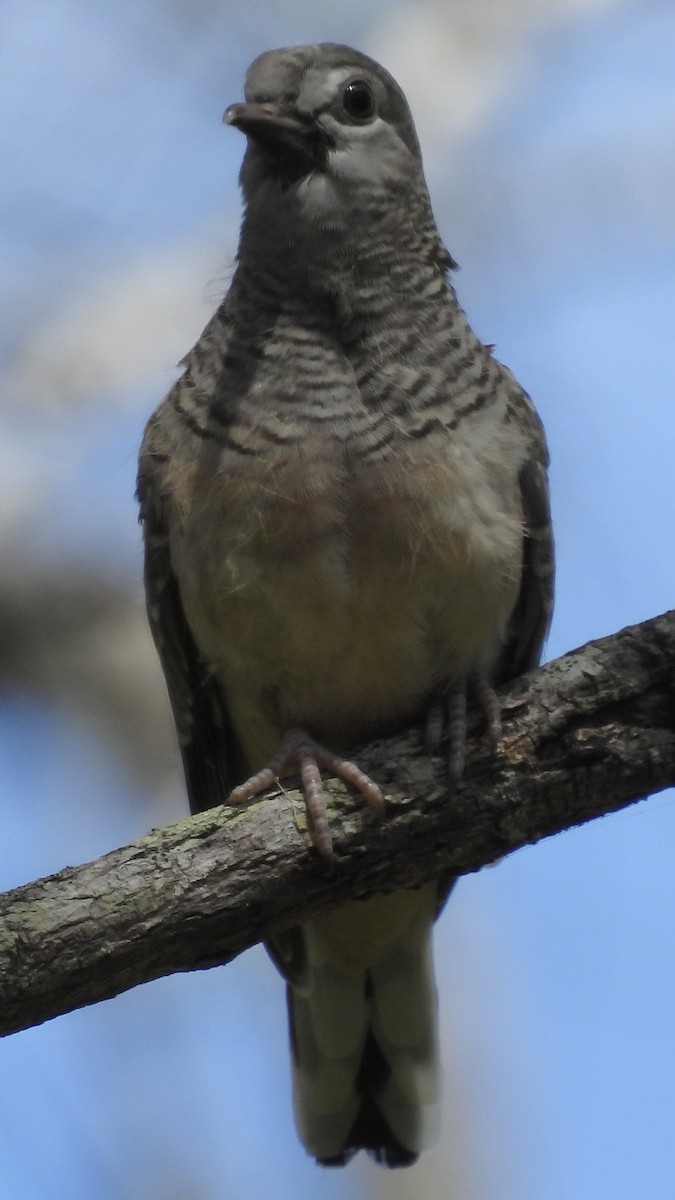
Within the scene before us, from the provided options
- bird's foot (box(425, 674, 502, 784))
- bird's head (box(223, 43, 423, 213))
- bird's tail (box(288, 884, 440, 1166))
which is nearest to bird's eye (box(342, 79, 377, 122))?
bird's head (box(223, 43, 423, 213))

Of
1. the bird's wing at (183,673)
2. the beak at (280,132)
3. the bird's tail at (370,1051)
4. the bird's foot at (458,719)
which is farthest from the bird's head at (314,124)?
the bird's tail at (370,1051)

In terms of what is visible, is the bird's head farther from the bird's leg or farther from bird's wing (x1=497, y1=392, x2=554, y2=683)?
the bird's leg

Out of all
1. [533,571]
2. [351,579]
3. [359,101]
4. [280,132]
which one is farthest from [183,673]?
[359,101]

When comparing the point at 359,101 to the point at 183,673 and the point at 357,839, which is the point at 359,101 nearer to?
the point at 183,673

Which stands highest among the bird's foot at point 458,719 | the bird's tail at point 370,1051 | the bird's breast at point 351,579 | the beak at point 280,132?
the beak at point 280,132

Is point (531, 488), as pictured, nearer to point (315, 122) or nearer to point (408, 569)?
point (408, 569)

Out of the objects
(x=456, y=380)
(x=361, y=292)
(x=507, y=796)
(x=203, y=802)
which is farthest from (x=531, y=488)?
(x=203, y=802)

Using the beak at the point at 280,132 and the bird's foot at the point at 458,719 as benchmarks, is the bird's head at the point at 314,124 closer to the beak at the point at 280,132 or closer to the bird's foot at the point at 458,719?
the beak at the point at 280,132
